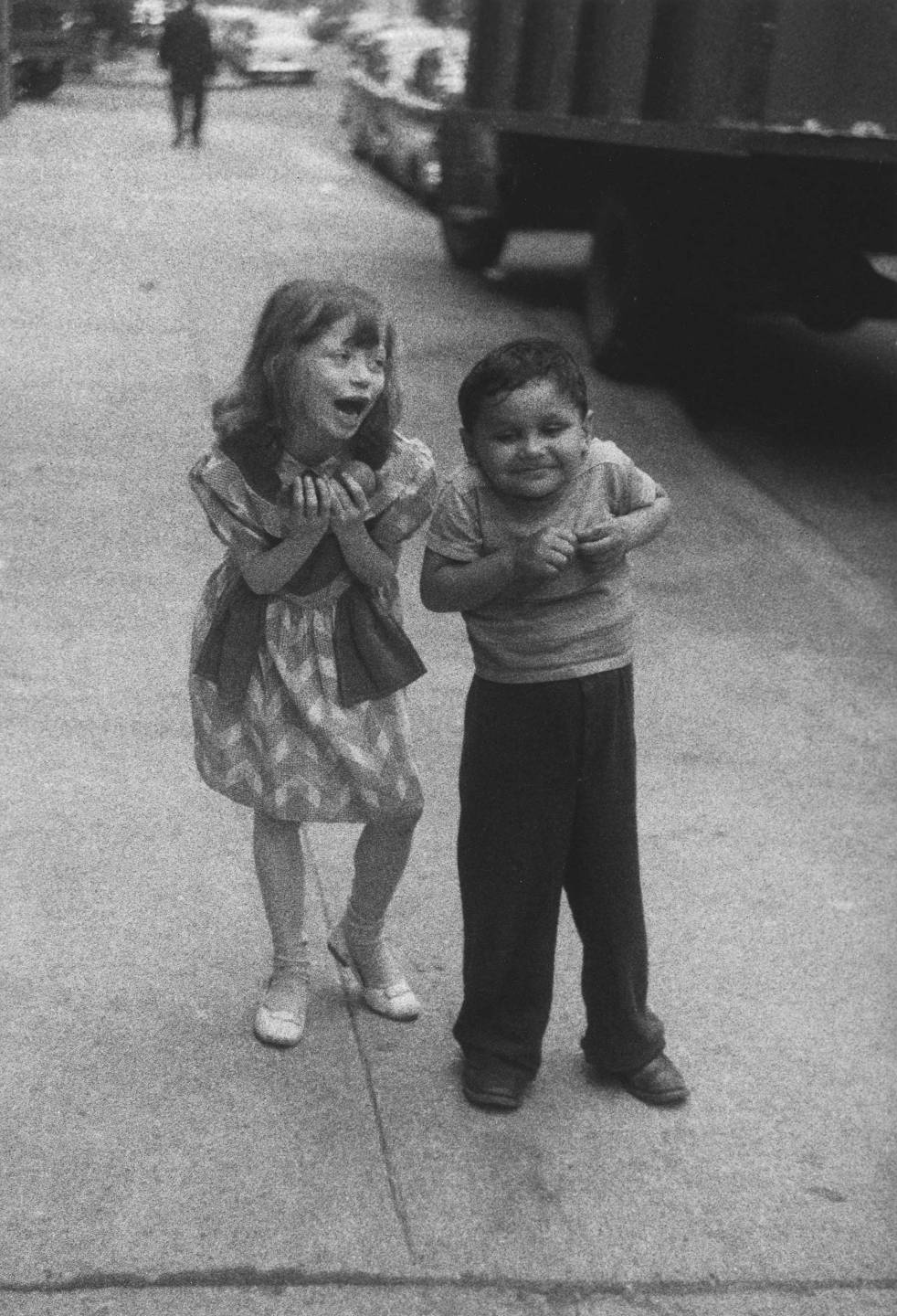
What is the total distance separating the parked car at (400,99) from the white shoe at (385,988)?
31.9 ft

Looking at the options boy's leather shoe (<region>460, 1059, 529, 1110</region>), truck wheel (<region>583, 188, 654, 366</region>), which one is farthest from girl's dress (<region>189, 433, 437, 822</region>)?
truck wheel (<region>583, 188, 654, 366</region>)

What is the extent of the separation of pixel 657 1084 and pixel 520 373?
129 cm

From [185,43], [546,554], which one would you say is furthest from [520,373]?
[185,43]

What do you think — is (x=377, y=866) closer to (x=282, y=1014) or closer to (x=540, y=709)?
(x=282, y=1014)

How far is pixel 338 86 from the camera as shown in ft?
60.0

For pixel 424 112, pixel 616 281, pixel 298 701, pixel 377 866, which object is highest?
pixel 298 701

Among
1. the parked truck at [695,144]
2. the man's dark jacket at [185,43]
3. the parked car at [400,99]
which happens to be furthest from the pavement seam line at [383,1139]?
the parked car at [400,99]

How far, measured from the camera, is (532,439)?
3.05m

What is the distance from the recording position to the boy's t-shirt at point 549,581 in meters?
3.15

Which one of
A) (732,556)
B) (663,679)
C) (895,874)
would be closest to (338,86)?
(732,556)

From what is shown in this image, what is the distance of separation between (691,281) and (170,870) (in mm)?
5701

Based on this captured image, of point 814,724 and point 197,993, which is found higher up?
point 197,993

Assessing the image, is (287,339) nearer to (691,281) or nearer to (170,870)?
(170,870)

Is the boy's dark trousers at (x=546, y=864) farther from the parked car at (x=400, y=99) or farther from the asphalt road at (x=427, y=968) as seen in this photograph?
the parked car at (x=400, y=99)
